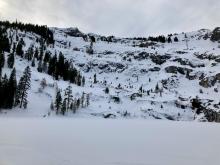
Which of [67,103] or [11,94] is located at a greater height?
[11,94]

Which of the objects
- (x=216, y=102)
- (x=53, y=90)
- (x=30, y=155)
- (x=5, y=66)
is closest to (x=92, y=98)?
(x=53, y=90)

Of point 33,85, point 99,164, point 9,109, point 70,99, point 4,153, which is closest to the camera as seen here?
point 99,164

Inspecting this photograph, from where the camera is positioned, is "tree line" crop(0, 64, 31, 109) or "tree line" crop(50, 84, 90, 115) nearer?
"tree line" crop(0, 64, 31, 109)

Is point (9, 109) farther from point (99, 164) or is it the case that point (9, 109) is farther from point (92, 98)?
point (99, 164)

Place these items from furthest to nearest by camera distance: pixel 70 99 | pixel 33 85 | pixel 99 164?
pixel 33 85, pixel 70 99, pixel 99 164

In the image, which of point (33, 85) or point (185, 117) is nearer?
point (33, 85)

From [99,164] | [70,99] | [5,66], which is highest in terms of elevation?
[5,66]

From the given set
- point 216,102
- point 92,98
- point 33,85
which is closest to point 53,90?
point 33,85

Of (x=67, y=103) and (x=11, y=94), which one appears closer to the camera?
(x=11, y=94)

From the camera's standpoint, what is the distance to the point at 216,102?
194000mm

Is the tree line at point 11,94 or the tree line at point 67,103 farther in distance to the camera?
the tree line at point 67,103

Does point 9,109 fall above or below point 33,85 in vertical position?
below

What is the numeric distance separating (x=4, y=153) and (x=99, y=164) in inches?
386

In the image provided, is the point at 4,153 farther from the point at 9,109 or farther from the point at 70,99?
the point at 70,99
